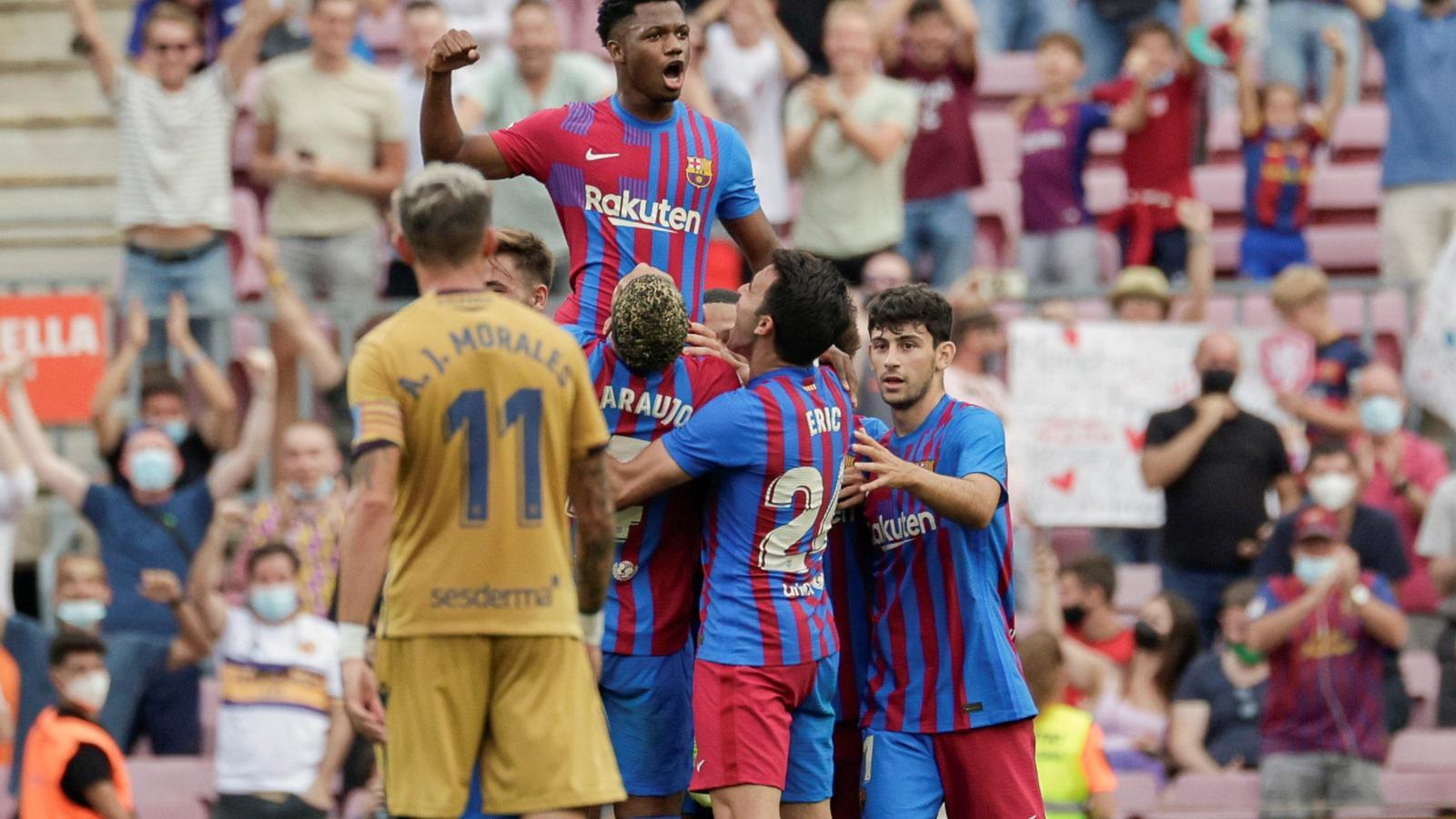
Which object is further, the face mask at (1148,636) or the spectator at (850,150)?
the spectator at (850,150)

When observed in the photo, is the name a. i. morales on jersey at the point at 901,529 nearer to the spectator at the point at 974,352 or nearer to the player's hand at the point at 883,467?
the player's hand at the point at 883,467

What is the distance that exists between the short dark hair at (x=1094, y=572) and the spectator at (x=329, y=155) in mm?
4374

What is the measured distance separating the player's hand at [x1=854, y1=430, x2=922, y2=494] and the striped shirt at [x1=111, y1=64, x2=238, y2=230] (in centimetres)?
688

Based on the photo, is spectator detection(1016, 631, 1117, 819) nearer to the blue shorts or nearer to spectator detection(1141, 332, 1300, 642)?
spectator detection(1141, 332, 1300, 642)

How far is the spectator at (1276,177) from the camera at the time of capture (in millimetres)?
14484

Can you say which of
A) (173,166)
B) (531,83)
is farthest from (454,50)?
(173,166)

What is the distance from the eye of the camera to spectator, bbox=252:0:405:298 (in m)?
13.5

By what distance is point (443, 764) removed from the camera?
6.23 meters

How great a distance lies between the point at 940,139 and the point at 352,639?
864 centimetres

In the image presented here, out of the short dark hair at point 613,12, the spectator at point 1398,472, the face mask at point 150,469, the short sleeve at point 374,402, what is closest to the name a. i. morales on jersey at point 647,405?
the short dark hair at point 613,12

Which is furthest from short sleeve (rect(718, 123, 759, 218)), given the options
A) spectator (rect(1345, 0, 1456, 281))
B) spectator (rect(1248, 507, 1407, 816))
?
spectator (rect(1345, 0, 1456, 281))

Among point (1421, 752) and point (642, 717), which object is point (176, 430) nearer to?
point (642, 717)

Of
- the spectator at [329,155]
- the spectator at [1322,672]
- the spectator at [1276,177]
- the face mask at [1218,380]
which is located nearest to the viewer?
the spectator at [1322,672]

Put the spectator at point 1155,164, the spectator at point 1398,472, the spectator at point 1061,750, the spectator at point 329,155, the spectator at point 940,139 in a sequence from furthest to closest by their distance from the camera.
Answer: the spectator at point 1155,164 < the spectator at point 940,139 < the spectator at point 329,155 < the spectator at point 1398,472 < the spectator at point 1061,750
